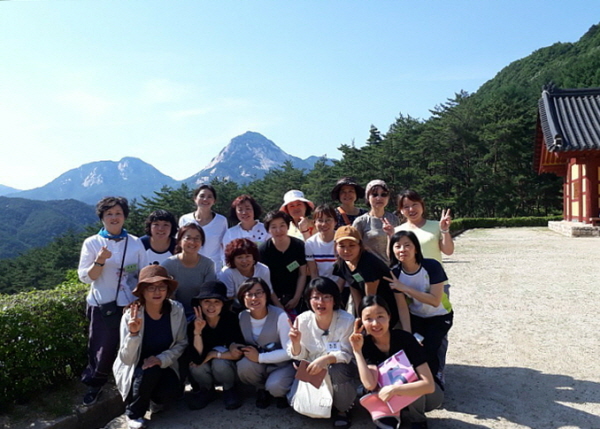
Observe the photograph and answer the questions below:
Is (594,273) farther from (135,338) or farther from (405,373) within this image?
(135,338)

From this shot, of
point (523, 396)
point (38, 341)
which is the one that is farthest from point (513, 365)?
point (38, 341)

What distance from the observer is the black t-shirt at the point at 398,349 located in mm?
2717

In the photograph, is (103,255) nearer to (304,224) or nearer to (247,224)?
(247,224)

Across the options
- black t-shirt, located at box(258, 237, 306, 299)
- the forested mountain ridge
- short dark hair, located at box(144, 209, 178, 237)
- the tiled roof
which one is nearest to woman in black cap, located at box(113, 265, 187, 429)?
short dark hair, located at box(144, 209, 178, 237)

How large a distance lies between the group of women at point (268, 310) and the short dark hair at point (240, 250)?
0.5 inches

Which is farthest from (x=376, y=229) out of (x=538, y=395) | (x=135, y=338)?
(x=135, y=338)

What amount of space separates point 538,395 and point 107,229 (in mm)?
3531

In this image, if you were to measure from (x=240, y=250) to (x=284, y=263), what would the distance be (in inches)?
17.1

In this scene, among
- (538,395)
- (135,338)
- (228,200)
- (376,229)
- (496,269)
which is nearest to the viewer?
(135,338)

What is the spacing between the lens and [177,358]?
3.18 metres

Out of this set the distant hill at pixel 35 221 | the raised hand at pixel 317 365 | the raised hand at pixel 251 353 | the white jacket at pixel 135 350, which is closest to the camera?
the raised hand at pixel 317 365

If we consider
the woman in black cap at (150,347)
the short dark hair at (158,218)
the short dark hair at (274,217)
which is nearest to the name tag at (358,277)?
the short dark hair at (274,217)

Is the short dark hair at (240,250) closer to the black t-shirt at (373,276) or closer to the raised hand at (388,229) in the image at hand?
the black t-shirt at (373,276)

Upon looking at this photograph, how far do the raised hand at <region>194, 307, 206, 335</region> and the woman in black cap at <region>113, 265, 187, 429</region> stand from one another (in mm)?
115
